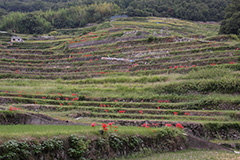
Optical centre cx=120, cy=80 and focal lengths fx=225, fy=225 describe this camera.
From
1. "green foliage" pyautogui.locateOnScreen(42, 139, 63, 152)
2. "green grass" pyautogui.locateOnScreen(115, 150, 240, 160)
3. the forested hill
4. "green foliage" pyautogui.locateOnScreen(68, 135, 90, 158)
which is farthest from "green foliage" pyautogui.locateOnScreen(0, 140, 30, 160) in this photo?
the forested hill

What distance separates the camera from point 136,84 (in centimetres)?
2719

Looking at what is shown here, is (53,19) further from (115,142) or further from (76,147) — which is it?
(76,147)

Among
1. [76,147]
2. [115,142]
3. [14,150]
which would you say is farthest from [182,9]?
[14,150]

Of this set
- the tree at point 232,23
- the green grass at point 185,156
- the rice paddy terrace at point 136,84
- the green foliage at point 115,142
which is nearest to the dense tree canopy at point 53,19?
the rice paddy terrace at point 136,84

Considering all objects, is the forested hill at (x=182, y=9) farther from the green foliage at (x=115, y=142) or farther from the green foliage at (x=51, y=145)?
the green foliage at (x=51, y=145)

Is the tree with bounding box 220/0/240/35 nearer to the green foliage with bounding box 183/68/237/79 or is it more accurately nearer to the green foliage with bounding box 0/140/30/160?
the green foliage with bounding box 183/68/237/79

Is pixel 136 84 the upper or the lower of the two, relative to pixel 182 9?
lower

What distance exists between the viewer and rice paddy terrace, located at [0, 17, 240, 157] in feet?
58.7

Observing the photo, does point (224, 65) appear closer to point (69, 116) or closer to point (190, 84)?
point (190, 84)

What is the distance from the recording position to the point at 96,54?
42250 millimetres

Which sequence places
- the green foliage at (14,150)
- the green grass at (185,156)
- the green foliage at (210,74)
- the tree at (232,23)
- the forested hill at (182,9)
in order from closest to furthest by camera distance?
the green foliage at (14,150), the green grass at (185,156), the green foliage at (210,74), the tree at (232,23), the forested hill at (182,9)

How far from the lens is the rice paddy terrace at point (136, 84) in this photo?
17.9 m

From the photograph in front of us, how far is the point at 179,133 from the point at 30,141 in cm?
841

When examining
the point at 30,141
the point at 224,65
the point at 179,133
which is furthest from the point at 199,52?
the point at 30,141
